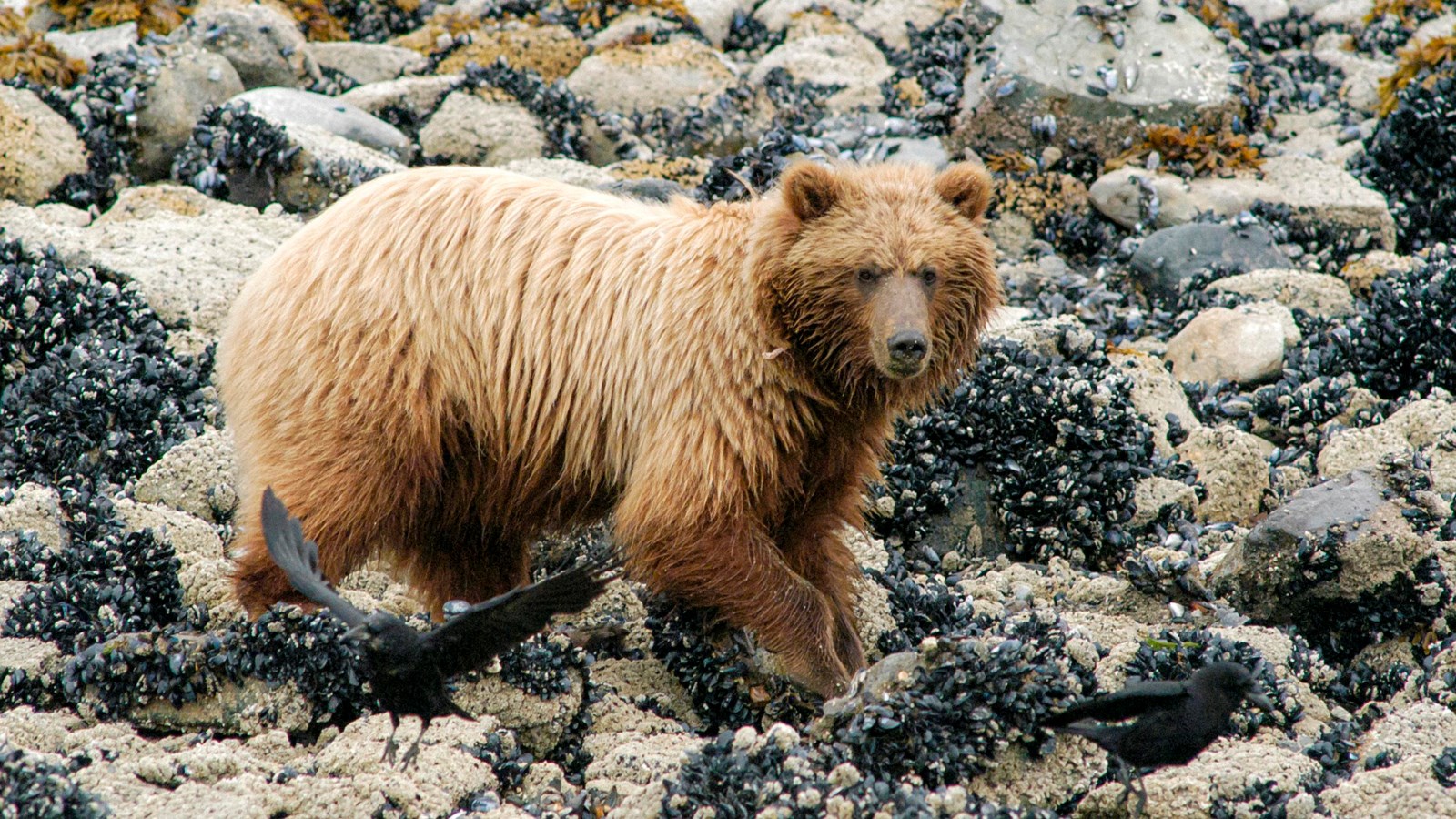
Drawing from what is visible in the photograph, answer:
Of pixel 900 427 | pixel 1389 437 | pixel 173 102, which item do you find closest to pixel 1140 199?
pixel 1389 437

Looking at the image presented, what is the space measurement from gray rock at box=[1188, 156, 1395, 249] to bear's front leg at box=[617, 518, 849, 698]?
525cm

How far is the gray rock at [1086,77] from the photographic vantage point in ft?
30.3

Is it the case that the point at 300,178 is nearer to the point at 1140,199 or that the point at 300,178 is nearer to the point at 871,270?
the point at 871,270

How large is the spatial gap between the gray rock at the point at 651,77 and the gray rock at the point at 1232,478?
16.5ft

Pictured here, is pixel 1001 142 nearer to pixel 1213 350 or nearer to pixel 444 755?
pixel 1213 350

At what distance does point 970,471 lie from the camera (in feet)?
21.1

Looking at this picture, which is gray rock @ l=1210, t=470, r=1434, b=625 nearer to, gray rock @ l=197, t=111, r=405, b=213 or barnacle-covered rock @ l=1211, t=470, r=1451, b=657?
barnacle-covered rock @ l=1211, t=470, r=1451, b=657

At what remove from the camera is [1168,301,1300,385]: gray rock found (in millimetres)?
7391

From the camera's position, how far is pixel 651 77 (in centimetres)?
1058

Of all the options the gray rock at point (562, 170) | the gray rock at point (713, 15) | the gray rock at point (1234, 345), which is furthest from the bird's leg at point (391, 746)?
the gray rock at point (713, 15)

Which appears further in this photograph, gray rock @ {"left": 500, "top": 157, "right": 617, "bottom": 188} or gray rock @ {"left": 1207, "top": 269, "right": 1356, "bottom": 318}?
gray rock @ {"left": 500, "top": 157, "right": 617, "bottom": 188}

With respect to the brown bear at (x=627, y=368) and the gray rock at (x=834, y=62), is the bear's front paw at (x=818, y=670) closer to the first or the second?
the brown bear at (x=627, y=368)

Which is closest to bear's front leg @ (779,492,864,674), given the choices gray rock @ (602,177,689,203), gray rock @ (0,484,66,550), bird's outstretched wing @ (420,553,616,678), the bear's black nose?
the bear's black nose

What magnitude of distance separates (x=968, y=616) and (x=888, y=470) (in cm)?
110
